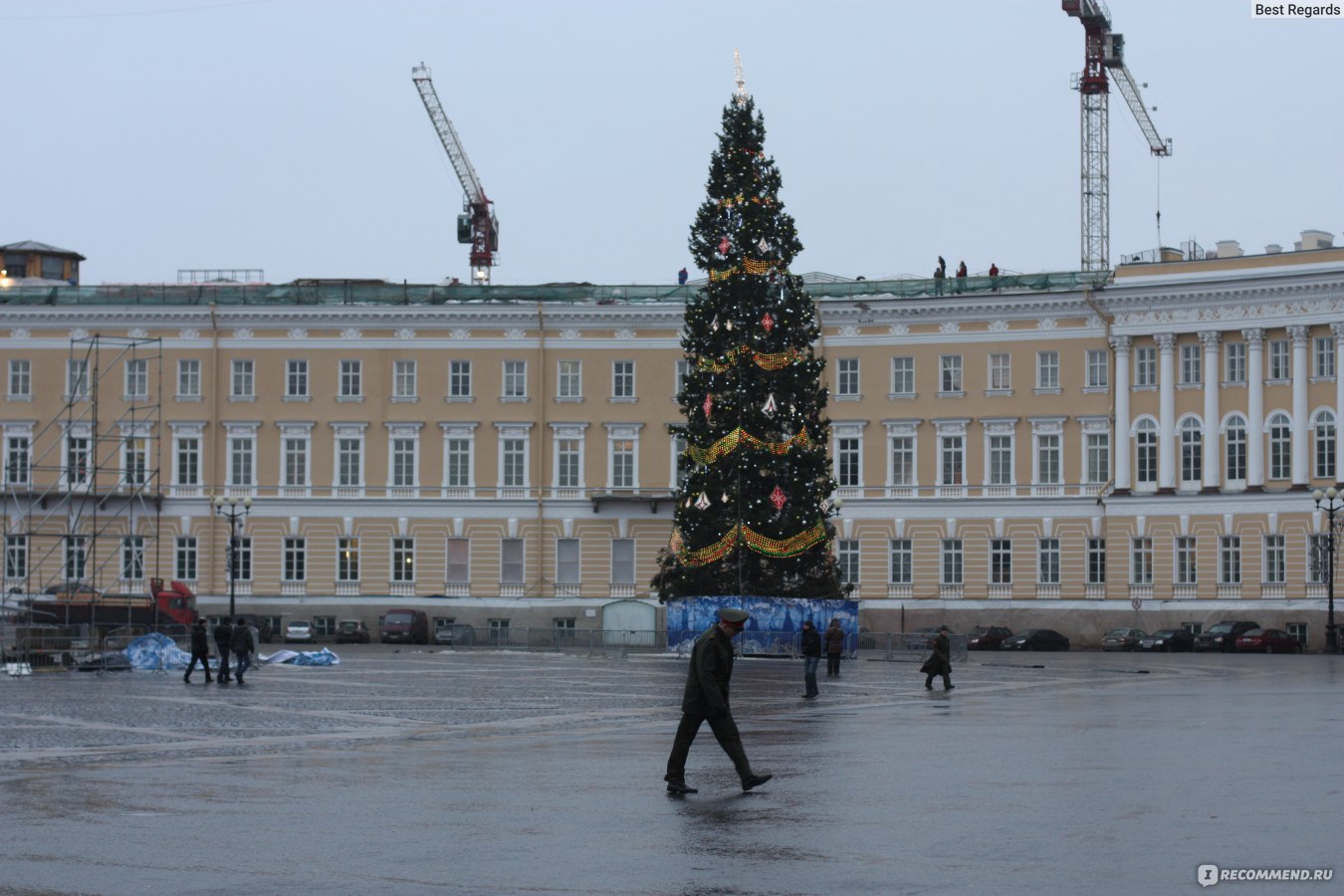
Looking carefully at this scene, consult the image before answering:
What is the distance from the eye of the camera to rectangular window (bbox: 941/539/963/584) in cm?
8000

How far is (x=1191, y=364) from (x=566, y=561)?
26.4 metres

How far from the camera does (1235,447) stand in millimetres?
76125

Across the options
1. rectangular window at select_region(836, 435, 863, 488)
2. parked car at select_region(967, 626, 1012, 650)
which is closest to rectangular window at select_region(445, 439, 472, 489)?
rectangular window at select_region(836, 435, 863, 488)

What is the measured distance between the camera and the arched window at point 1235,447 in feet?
249

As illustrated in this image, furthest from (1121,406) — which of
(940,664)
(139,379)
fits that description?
(940,664)

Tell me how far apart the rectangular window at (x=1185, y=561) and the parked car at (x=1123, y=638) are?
4.05 metres

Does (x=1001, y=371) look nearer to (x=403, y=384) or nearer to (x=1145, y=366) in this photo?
(x=1145, y=366)

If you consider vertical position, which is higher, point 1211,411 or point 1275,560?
point 1211,411

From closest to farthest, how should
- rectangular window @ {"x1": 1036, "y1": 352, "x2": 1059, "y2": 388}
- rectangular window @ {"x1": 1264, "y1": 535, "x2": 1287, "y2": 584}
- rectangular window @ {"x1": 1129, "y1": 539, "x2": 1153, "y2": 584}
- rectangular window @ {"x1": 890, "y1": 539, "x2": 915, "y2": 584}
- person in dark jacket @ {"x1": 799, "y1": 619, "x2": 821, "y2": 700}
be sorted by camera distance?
person in dark jacket @ {"x1": 799, "y1": 619, "x2": 821, "y2": 700}, rectangular window @ {"x1": 1264, "y1": 535, "x2": 1287, "y2": 584}, rectangular window @ {"x1": 1129, "y1": 539, "x2": 1153, "y2": 584}, rectangular window @ {"x1": 1036, "y1": 352, "x2": 1059, "y2": 388}, rectangular window @ {"x1": 890, "y1": 539, "x2": 915, "y2": 584}

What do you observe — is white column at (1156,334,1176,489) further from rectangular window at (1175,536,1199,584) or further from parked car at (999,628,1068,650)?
parked car at (999,628,1068,650)

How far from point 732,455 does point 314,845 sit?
4406cm

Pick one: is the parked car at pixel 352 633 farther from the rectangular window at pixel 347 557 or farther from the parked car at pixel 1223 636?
the parked car at pixel 1223 636

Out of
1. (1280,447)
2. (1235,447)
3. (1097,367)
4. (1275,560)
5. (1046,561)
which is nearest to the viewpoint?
(1275,560)

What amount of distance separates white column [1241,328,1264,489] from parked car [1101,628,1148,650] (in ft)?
24.9
